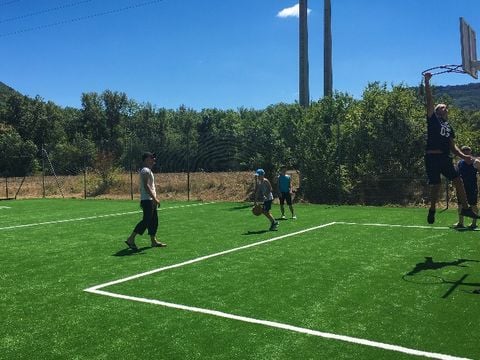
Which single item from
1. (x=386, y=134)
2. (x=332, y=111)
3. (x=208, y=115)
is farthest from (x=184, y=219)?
(x=208, y=115)

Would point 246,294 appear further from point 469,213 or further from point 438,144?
point 469,213

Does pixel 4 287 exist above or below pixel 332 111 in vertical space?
below

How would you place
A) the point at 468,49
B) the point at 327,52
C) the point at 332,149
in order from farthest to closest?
the point at 327,52 → the point at 332,149 → the point at 468,49

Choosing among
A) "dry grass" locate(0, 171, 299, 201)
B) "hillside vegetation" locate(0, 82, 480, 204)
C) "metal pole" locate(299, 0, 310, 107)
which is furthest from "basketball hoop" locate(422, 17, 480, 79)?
"metal pole" locate(299, 0, 310, 107)

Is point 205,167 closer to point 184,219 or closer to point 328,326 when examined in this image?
point 184,219

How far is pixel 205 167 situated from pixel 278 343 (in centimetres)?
2321

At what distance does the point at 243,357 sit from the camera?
460cm

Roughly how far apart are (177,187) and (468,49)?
20966 millimetres

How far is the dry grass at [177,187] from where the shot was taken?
26.6m

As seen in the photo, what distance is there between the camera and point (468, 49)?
986cm

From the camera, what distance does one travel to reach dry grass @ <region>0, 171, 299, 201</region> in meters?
26.6

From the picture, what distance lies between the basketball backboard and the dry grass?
16.2 metres

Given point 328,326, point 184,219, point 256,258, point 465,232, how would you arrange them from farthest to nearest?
point 184,219, point 465,232, point 256,258, point 328,326

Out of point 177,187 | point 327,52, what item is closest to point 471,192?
point 177,187
